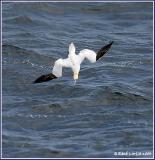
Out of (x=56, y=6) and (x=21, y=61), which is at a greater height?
(x=56, y=6)

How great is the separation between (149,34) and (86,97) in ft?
18.0

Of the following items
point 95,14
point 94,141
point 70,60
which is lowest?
point 94,141

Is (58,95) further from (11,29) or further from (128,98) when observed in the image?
(11,29)

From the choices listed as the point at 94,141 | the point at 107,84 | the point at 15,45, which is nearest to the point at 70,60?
the point at 94,141

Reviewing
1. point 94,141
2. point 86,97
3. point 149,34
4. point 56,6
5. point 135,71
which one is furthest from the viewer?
point 56,6

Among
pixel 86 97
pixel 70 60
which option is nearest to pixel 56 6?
pixel 86 97

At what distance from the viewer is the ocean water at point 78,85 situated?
1948 centimetres

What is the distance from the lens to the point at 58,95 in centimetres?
2238

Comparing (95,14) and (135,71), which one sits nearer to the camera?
(135,71)

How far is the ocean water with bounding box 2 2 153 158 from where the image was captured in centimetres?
1948

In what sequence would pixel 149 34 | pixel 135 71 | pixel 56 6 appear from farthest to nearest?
pixel 56 6, pixel 149 34, pixel 135 71

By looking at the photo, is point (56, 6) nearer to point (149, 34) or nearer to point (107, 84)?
point (149, 34)

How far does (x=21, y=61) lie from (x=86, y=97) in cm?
296

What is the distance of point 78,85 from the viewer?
23.2 m
